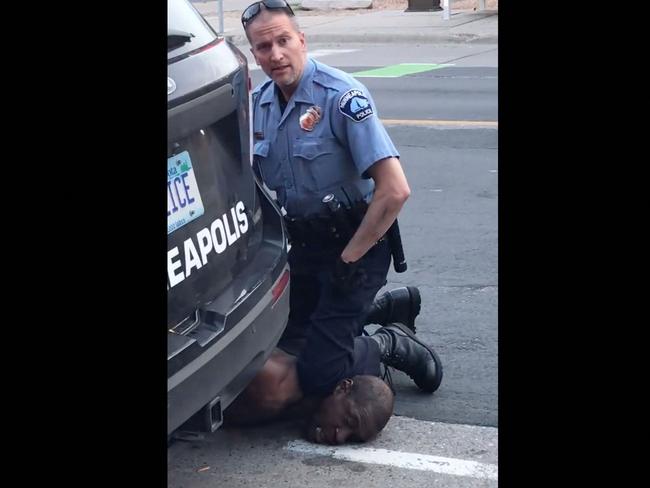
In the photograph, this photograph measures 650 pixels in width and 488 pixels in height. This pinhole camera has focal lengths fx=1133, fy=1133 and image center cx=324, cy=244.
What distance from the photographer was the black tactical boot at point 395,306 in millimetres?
4461

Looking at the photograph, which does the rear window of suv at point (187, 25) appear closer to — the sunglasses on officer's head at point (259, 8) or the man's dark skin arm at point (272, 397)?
the sunglasses on officer's head at point (259, 8)

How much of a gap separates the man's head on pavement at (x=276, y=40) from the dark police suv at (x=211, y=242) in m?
0.38

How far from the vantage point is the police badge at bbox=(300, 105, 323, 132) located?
12.2 feet

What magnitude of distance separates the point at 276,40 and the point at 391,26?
1569cm

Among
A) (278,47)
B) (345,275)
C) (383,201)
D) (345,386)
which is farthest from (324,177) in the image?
(345,386)

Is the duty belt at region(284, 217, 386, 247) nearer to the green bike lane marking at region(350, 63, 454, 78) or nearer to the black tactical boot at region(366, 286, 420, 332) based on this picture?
the black tactical boot at region(366, 286, 420, 332)

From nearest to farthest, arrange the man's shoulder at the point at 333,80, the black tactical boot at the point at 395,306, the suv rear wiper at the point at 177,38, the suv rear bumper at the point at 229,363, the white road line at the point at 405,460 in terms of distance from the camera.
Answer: the suv rear bumper at the point at 229,363, the suv rear wiper at the point at 177,38, the white road line at the point at 405,460, the man's shoulder at the point at 333,80, the black tactical boot at the point at 395,306

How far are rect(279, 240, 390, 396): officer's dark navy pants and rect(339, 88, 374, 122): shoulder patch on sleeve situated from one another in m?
0.50

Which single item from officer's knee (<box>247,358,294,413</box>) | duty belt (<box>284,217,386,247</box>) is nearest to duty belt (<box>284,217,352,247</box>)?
duty belt (<box>284,217,386,247</box>)

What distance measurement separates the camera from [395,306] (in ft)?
14.7

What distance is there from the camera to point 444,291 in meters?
5.49

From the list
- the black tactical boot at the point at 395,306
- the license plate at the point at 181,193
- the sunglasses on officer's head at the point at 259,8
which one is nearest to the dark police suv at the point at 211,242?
the license plate at the point at 181,193
